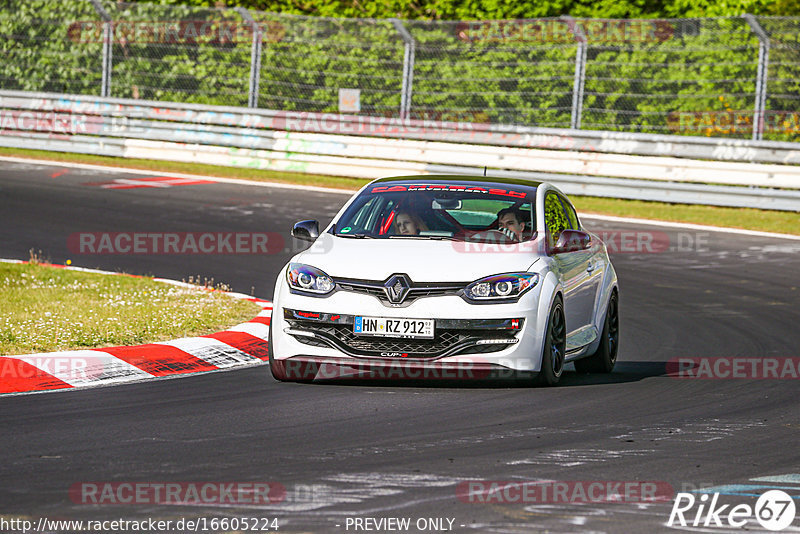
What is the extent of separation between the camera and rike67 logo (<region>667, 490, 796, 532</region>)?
18.3 ft

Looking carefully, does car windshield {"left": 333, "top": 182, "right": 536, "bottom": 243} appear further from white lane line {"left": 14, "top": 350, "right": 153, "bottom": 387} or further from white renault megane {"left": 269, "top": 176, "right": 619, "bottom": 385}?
white lane line {"left": 14, "top": 350, "right": 153, "bottom": 387}

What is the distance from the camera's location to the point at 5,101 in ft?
86.5

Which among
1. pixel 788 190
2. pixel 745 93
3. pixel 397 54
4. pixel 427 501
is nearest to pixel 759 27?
pixel 745 93

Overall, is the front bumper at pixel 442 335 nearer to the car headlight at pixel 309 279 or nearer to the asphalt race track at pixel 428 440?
the car headlight at pixel 309 279

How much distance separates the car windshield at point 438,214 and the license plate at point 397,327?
104 cm

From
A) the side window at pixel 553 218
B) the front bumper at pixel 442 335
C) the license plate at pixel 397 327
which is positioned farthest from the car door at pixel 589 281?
the license plate at pixel 397 327

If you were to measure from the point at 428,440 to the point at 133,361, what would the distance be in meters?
3.00

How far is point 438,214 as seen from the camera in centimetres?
986

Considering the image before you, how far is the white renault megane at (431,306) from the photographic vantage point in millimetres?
8555

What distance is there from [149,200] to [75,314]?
9474 millimetres

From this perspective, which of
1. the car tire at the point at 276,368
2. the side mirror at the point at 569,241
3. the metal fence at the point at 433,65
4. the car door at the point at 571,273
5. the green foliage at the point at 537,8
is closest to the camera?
the car tire at the point at 276,368

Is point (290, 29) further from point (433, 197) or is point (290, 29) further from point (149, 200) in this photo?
point (433, 197)

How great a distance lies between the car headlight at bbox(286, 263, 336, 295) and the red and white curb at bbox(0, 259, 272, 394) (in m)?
1.08

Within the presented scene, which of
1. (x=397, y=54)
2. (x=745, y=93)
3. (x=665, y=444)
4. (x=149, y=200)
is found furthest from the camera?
(x=397, y=54)
